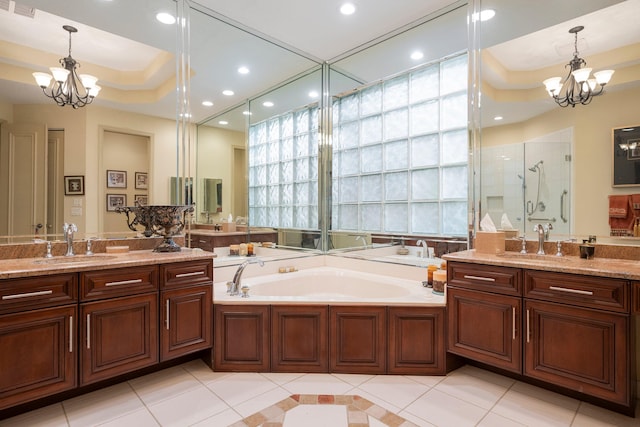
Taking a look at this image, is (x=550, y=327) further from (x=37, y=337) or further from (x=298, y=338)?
(x=37, y=337)

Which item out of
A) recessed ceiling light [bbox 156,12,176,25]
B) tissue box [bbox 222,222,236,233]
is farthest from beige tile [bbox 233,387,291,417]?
recessed ceiling light [bbox 156,12,176,25]

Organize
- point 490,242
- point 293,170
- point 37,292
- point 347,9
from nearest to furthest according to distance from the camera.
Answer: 1. point 37,292
2. point 490,242
3. point 347,9
4. point 293,170

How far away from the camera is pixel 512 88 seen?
8.20ft

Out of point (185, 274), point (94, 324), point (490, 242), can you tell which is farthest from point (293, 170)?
point (94, 324)

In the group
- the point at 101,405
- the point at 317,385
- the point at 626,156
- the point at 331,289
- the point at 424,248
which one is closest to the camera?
the point at 101,405

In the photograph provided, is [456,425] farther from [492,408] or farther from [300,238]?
[300,238]

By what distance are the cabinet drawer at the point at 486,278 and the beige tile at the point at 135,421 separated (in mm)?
1958

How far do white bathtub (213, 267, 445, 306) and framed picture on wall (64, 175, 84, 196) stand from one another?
1.18 metres

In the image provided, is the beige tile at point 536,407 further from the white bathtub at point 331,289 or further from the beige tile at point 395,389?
the white bathtub at point 331,289

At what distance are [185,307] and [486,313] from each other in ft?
6.38

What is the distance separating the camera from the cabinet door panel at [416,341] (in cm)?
226

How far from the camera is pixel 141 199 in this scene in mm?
2527

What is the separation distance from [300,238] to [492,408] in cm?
238

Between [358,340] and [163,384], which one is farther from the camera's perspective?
[358,340]
